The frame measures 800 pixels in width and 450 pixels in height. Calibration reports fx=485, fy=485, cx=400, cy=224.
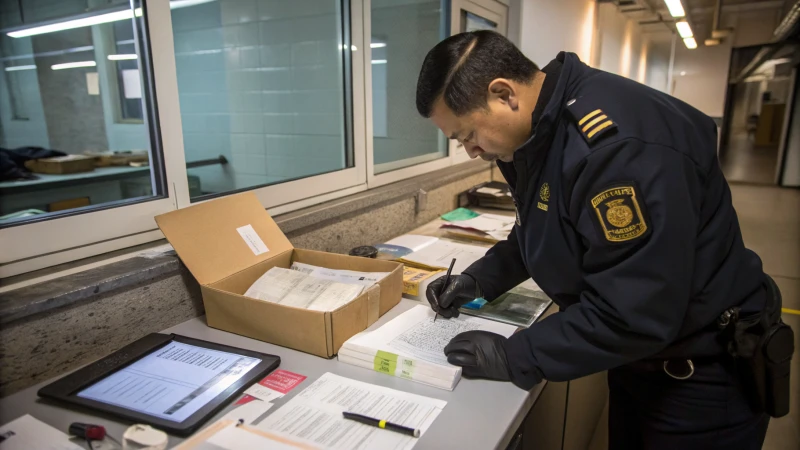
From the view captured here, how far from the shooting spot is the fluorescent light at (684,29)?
584cm

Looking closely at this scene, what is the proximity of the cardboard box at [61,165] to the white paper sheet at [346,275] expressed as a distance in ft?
4.07

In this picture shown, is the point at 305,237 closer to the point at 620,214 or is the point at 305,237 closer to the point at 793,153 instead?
the point at 620,214

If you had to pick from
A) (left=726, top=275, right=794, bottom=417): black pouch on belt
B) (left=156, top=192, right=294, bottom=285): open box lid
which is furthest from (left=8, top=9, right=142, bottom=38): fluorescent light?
(left=726, top=275, right=794, bottom=417): black pouch on belt

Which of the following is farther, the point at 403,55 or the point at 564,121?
the point at 403,55

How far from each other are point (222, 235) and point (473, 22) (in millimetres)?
2016

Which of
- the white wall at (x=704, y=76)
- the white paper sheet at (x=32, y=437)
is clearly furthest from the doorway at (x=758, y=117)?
the white paper sheet at (x=32, y=437)

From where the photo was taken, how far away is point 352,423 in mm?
796

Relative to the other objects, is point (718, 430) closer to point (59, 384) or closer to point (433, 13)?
point (59, 384)

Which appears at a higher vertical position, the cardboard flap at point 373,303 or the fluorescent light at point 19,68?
the fluorescent light at point 19,68

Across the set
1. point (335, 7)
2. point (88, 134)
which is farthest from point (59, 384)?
point (88, 134)

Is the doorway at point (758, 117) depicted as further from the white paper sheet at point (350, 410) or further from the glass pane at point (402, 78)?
the white paper sheet at point (350, 410)

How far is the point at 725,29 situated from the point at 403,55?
7.54m

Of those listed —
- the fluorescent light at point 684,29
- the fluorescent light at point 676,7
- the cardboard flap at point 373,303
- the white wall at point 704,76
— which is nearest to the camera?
the cardboard flap at point 373,303

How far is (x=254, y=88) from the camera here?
2.67 m
